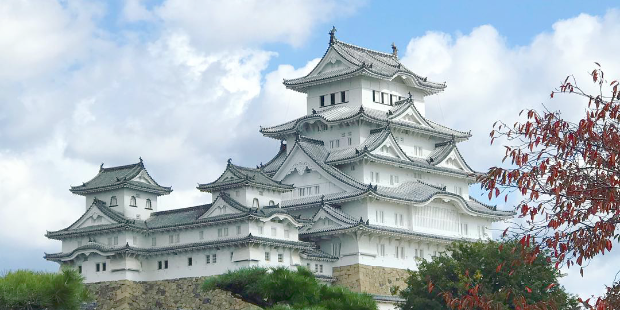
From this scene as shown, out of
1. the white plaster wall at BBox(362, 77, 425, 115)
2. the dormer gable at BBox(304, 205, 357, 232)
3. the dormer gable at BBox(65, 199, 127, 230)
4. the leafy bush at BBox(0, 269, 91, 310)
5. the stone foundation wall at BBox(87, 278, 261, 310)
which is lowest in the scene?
the leafy bush at BBox(0, 269, 91, 310)

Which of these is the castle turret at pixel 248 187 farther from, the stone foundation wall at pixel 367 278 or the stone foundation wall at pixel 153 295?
the stone foundation wall at pixel 367 278

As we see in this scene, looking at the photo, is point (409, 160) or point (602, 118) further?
point (409, 160)

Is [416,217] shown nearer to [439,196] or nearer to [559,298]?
[439,196]

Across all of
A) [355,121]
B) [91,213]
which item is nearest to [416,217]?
[355,121]

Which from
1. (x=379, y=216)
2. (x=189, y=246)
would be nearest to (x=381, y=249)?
(x=379, y=216)

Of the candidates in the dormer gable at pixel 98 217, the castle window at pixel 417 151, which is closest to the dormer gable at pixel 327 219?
the castle window at pixel 417 151

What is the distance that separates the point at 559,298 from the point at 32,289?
24.8 meters

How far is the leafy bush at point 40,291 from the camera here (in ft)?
124

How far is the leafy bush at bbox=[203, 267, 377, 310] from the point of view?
142ft

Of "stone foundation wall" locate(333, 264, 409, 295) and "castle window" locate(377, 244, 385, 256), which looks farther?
"castle window" locate(377, 244, 385, 256)

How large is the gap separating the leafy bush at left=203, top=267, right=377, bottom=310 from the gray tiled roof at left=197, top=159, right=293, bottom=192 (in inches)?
823

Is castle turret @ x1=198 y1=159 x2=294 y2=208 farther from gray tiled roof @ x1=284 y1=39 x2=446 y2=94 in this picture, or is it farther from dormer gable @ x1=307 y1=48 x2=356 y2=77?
dormer gable @ x1=307 y1=48 x2=356 y2=77

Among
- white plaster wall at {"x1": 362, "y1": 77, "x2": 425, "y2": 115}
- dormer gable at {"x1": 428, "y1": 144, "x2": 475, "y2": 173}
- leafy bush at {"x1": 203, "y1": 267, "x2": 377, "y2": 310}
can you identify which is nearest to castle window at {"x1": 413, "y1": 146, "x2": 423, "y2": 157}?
dormer gable at {"x1": 428, "y1": 144, "x2": 475, "y2": 173}

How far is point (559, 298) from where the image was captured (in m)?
50.1
